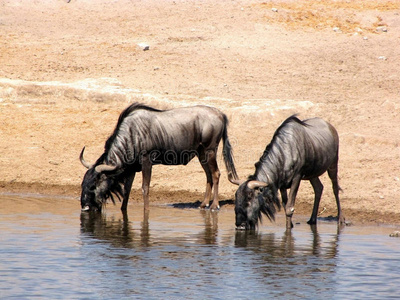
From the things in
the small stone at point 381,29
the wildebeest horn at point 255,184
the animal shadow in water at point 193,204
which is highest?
the small stone at point 381,29

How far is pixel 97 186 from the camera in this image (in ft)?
47.1

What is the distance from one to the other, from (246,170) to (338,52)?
35.0ft

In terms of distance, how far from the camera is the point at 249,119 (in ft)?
64.4

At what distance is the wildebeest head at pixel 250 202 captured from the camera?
39.5ft

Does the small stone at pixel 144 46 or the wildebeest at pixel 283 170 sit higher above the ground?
the small stone at pixel 144 46

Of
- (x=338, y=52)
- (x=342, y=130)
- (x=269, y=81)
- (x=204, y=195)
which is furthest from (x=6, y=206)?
(x=338, y=52)

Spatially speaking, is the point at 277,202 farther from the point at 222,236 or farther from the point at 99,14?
the point at 99,14

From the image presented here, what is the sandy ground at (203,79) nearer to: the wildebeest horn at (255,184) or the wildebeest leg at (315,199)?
the wildebeest leg at (315,199)

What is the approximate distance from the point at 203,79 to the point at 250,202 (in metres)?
11.3

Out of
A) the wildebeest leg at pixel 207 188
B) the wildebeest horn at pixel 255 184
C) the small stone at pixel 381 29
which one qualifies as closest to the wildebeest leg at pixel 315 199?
the wildebeest horn at pixel 255 184

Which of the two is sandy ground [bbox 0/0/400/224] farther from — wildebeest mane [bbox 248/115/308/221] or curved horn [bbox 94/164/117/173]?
wildebeest mane [bbox 248/115/308/221]

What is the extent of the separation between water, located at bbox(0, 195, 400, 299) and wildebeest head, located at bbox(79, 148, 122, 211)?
17.2 inches

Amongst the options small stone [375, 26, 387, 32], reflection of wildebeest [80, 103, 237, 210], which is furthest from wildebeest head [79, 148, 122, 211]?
small stone [375, 26, 387, 32]

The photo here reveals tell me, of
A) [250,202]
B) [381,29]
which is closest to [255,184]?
[250,202]
